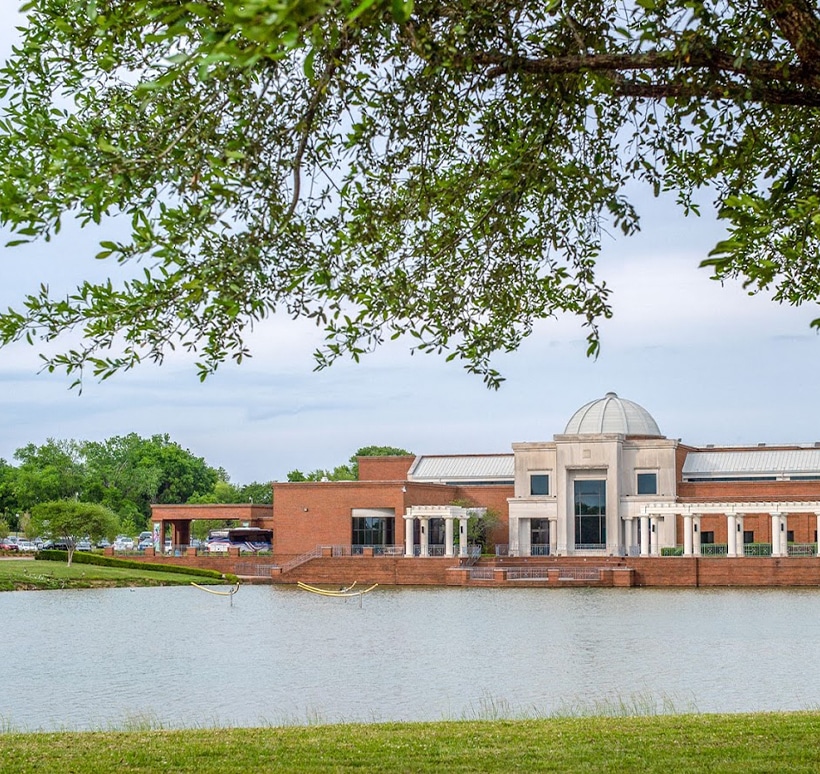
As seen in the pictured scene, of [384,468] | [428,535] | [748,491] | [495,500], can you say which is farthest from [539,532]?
[384,468]

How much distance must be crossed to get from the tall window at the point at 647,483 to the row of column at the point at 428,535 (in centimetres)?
1121

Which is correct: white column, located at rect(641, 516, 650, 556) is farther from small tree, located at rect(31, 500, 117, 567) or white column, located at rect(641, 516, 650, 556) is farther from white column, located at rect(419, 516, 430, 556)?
small tree, located at rect(31, 500, 117, 567)

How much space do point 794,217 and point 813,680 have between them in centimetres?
1671

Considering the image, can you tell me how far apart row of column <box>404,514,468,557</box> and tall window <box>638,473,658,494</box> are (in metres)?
11.2

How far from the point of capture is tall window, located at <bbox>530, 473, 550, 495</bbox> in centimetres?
7569

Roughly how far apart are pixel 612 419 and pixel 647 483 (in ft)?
18.2

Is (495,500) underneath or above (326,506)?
above

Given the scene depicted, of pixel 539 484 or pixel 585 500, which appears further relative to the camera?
pixel 539 484

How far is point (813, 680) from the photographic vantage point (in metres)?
20.9

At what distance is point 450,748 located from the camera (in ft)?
37.2

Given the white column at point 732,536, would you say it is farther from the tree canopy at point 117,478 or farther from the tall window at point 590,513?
the tree canopy at point 117,478

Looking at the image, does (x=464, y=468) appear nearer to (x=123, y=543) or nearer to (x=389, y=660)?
(x=123, y=543)

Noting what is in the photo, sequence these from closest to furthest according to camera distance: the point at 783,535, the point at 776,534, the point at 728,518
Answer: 1. the point at 776,534
2. the point at 783,535
3. the point at 728,518

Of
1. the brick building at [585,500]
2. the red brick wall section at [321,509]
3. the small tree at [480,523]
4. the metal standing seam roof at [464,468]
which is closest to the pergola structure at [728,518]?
the brick building at [585,500]
